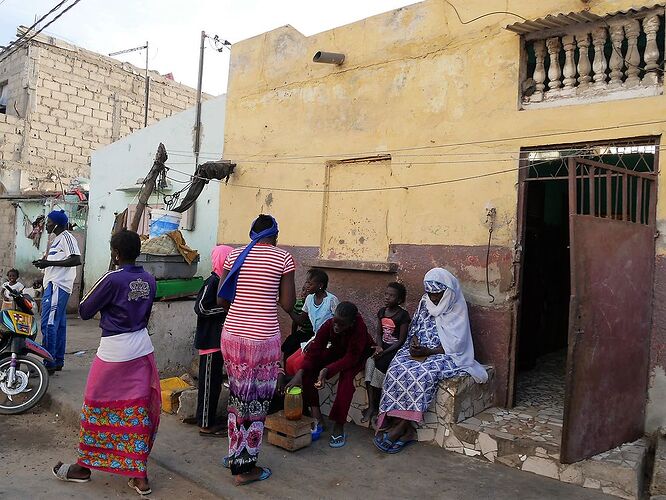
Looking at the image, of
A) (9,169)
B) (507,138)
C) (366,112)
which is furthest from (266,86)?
(9,169)

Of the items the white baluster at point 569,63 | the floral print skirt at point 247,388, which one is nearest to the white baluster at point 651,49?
the white baluster at point 569,63

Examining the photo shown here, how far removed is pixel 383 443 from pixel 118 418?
6.80ft

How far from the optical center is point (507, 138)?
16.9ft

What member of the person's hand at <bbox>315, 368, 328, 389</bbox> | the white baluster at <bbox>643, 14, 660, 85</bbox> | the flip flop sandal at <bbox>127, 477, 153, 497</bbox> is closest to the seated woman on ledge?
the person's hand at <bbox>315, 368, 328, 389</bbox>

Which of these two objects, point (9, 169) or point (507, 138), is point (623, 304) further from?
point (9, 169)

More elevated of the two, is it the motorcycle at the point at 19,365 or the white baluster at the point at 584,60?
the white baluster at the point at 584,60

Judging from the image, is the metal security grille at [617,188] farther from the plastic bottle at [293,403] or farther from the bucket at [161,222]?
the bucket at [161,222]

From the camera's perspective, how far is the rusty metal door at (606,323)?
3.60 meters

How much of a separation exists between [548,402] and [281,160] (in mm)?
4270

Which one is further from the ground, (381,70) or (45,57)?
(45,57)

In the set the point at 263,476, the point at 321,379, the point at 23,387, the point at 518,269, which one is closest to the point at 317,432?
the point at 321,379

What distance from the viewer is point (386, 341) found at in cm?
524

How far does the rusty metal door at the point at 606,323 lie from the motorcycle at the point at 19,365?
4615mm

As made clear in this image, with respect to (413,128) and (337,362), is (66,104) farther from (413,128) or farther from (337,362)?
(337,362)
